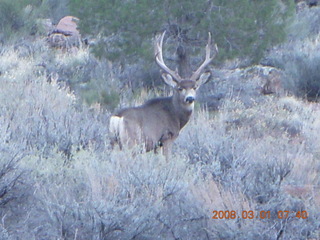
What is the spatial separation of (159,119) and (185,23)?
12.9 ft

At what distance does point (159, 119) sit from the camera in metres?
9.20

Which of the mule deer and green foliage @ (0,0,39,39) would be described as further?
green foliage @ (0,0,39,39)

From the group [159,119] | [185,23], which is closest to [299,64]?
[185,23]

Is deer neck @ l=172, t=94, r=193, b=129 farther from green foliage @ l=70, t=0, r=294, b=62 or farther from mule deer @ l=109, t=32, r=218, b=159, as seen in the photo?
green foliage @ l=70, t=0, r=294, b=62

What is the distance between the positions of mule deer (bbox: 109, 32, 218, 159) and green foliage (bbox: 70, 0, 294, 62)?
8.20 ft

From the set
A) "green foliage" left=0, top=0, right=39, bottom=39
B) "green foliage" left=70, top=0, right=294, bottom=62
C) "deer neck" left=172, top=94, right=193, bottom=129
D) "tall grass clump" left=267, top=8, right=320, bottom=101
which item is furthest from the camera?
"green foliage" left=0, top=0, right=39, bottom=39

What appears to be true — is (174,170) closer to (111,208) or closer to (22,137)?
(111,208)

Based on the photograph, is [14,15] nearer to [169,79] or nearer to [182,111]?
[169,79]

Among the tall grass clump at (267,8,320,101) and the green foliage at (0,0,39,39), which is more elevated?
the green foliage at (0,0,39,39)

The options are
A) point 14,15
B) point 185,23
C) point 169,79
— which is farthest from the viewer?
point 14,15

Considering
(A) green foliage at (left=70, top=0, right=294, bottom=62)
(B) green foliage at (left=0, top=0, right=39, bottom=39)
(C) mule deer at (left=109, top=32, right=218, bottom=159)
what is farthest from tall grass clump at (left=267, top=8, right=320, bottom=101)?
(B) green foliage at (left=0, top=0, right=39, bottom=39)
